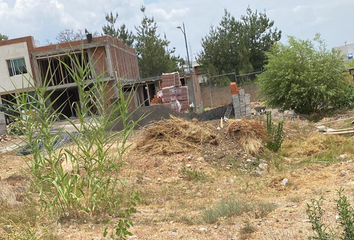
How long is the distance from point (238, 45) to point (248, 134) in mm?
35404

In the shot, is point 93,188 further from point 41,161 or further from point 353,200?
point 353,200

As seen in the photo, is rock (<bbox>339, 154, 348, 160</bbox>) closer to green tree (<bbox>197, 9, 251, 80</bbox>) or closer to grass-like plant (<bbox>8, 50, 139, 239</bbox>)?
Answer: grass-like plant (<bbox>8, 50, 139, 239</bbox>)

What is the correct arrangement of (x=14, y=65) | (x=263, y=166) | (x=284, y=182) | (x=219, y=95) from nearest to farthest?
1. (x=284, y=182)
2. (x=263, y=166)
3. (x=14, y=65)
4. (x=219, y=95)

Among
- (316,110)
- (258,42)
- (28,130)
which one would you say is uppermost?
(258,42)

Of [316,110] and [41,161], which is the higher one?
[41,161]

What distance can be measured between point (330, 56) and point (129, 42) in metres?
34.9

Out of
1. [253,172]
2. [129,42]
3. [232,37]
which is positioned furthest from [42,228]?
[129,42]

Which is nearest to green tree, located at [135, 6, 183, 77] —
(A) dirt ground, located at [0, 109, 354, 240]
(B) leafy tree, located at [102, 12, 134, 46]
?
(B) leafy tree, located at [102, 12, 134, 46]

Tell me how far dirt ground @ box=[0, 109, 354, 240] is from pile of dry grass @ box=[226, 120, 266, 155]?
0.58ft

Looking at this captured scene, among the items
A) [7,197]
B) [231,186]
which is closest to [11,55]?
[231,186]

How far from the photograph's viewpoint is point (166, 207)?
6113 millimetres

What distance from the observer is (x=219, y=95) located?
3609 centimetres

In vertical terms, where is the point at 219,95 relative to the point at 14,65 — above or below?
below

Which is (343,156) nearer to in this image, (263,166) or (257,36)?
(263,166)
